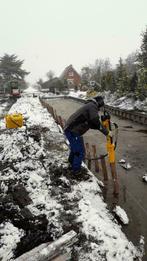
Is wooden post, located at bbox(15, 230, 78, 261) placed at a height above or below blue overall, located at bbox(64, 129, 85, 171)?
below

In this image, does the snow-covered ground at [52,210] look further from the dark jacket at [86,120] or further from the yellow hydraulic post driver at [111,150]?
the dark jacket at [86,120]

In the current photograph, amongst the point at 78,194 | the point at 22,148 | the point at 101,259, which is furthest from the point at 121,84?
the point at 101,259

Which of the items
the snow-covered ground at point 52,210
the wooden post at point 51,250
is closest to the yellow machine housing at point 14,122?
the snow-covered ground at point 52,210

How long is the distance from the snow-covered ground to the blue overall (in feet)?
1.12

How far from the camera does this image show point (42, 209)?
505cm

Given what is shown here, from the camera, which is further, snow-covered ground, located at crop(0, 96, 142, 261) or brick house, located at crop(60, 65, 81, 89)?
brick house, located at crop(60, 65, 81, 89)

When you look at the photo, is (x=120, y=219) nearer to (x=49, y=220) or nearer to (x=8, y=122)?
(x=49, y=220)

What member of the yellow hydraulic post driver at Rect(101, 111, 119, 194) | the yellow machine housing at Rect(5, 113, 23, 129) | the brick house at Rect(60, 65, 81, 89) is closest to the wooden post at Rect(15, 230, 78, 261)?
the yellow hydraulic post driver at Rect(101, 111, 119, 194)

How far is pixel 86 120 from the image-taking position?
6.11 metres

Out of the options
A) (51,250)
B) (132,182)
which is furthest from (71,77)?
(51,250)

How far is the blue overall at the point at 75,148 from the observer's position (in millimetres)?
6262

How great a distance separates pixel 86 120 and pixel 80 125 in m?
0.21

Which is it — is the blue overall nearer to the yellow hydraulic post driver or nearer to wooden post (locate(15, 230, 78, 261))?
the yellow hydraulic post driver

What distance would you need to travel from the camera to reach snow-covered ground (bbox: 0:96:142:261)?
4102mm
